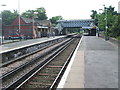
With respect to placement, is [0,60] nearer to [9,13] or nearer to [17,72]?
[17,72]

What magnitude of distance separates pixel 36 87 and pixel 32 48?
1634 centimetres

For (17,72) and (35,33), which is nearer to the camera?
(17,72)

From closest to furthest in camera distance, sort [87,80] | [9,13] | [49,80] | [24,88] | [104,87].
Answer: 1. [104,87]
2. [87,80]
3. [24,88]
4. [49,80]
5. [9,13]

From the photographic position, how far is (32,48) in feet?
79.9

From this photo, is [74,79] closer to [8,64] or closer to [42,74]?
[42,74]

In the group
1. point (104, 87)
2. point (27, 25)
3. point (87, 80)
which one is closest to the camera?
point (104, 87)

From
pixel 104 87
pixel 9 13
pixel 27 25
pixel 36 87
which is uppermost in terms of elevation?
pixel 9 13

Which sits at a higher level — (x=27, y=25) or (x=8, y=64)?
(x=27, y=25)

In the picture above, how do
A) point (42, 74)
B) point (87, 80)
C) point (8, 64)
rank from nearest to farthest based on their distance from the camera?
1. point (87, 80)
2. point (42, 74)
3. point (8, 64)

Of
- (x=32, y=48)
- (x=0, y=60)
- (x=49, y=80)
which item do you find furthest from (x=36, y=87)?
(x=32, y=48)

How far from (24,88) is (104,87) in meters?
3.67

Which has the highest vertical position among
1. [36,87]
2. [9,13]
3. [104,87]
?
[9,13]

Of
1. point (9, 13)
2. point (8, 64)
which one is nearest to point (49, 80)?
point (8, 64)

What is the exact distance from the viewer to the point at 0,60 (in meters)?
15.7
